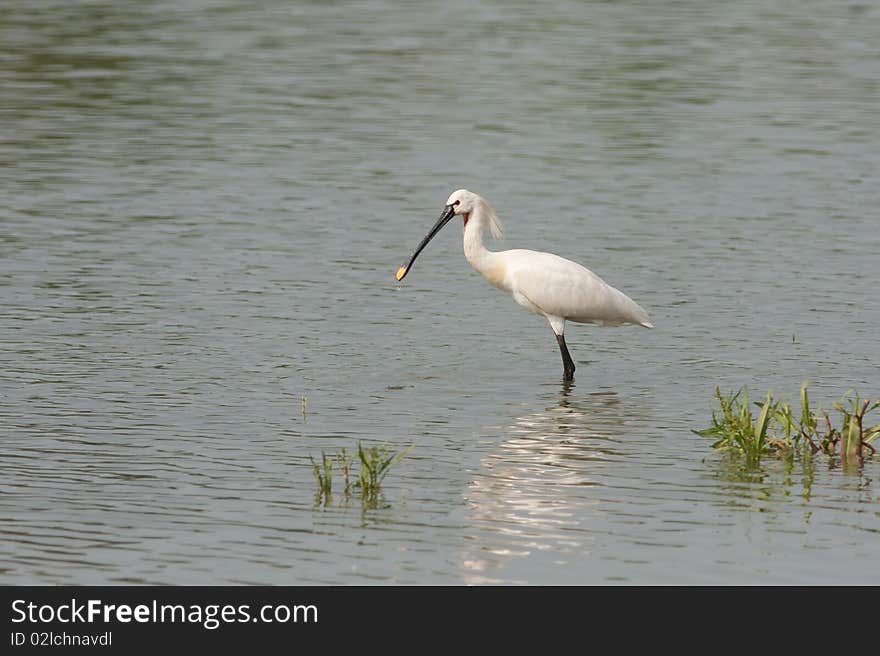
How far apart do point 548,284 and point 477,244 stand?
29.4 inches

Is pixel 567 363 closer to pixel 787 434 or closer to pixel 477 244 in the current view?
pixel 477 244

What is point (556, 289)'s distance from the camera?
14.6 metres

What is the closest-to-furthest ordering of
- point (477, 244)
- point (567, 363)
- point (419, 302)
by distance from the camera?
point (567, 363)
point (477, 244)
point (419, 302)

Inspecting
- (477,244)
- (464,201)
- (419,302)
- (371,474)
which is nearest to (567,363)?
(477,244)

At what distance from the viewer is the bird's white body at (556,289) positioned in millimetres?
14633

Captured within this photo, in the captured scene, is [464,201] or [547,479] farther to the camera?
[464,201]

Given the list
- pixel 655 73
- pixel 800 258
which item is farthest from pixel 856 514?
pixel 655 73

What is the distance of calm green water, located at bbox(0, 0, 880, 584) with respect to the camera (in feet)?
32.1

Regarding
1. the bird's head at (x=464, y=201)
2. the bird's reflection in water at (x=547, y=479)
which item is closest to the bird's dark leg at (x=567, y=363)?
the bird's reflection in water at (x=547, y=479)

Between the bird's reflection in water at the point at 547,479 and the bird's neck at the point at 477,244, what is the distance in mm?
1580

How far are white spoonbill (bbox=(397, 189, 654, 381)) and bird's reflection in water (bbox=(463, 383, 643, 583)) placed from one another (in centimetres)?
96

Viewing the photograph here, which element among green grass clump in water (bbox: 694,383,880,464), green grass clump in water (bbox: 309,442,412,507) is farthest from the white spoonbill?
green grass clump in water (bbox: 309,442,412,507)
